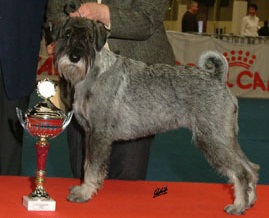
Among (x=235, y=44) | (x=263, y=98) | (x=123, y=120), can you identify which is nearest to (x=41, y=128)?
(x=123, y=120)

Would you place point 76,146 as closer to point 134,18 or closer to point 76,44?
point 134,18

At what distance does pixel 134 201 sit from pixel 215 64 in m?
0.78

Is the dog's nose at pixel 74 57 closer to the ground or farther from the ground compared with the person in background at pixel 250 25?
farther from the ground

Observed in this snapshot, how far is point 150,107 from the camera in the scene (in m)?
2.88

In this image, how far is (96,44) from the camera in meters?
2.69

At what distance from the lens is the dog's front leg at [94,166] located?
9.15ft

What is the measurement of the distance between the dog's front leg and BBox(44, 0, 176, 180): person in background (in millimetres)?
597

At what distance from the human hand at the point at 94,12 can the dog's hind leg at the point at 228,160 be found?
0.71 meters

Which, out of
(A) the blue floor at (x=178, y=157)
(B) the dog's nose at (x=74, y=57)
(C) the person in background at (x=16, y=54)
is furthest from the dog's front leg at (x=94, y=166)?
(A) the blue floor at (x=178, y=157)

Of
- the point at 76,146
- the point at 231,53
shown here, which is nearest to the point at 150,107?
the point at 76,146

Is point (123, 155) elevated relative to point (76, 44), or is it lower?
lower

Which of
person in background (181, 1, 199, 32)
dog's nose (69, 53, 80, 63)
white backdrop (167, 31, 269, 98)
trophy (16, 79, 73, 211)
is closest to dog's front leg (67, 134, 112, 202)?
trophy (16, 79, 73, 211)

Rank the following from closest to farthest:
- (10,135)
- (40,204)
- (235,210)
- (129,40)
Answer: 1. (40,204)
2. (235,210)
3. (129,40)
4. (10,135)
